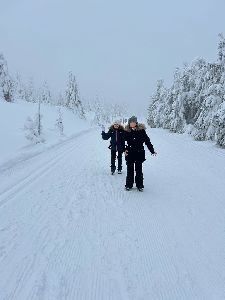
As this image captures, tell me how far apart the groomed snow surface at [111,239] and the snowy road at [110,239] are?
0.01 metres

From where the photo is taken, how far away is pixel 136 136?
9.20m

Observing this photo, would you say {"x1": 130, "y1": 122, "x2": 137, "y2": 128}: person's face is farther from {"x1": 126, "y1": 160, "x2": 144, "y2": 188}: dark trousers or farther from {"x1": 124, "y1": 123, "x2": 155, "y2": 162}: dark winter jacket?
{"x1": 126, "y1": 160, "x2": 144, "y2": 188}: dark trousers

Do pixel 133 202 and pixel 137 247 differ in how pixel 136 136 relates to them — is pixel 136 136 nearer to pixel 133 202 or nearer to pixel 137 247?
pixel 133 202

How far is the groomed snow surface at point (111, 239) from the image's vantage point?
4.29 metres

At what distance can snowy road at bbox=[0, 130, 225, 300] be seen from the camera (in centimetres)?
429

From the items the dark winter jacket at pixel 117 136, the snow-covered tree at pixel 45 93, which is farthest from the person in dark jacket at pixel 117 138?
the snow-covered tree at pixel 45 93

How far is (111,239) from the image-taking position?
5738 mm

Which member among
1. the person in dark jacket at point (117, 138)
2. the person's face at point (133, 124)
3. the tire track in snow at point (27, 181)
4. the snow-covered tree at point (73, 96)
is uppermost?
the snow-covered tree at point (73, 96)

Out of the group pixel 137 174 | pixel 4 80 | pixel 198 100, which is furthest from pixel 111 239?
pixel 4 80

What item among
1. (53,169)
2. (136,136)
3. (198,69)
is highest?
(198,69)

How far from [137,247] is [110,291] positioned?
1.33 metres

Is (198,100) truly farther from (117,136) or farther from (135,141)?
(135,141)

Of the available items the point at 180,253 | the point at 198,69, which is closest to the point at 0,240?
the point at 180,253

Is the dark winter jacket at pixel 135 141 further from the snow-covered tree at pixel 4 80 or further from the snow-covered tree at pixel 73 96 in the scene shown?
the snow-covered tree at pixel 73 96
